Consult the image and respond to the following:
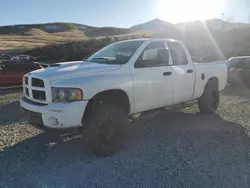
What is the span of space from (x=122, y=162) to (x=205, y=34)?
3341 cm

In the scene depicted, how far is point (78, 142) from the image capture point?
17.8 ft

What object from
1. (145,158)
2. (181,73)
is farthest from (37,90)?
(181,73)

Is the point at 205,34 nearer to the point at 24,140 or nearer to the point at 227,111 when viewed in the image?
the point at 227,111

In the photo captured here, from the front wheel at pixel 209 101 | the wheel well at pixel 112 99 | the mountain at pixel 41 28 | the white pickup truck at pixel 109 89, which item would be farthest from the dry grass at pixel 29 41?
the wheel well at pixel 112 99

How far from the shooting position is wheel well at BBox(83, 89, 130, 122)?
461cm

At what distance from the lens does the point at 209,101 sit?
7.15 metres

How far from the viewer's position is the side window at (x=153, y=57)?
5.29 metres

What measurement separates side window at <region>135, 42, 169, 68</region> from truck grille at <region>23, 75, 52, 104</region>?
167 cm

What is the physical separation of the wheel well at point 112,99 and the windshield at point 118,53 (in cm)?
60

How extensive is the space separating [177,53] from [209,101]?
1.72 m

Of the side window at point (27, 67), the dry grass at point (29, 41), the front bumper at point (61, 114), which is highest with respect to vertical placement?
the front bumper at point (61, 114)

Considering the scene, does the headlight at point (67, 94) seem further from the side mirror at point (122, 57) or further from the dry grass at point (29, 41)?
the dry grass at point (29, 41)

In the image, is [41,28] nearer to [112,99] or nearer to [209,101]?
[209,101]

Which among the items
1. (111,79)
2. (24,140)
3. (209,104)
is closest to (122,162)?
(111,79)
